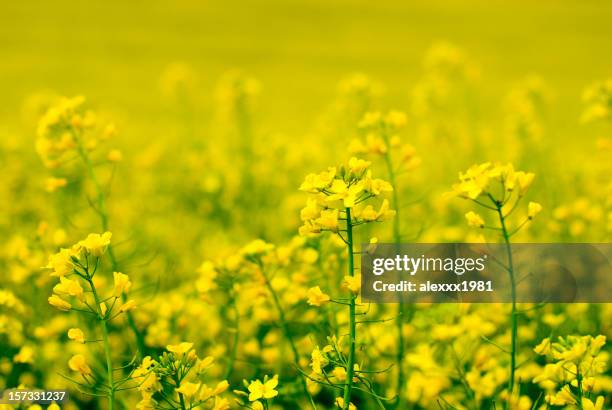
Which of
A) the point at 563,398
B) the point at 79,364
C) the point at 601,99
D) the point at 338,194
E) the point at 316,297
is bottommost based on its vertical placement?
the point at 563,398

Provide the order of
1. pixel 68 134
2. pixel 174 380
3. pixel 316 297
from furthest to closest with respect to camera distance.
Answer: pixel 68 134 → pixel 316 297 → pixel 174 380

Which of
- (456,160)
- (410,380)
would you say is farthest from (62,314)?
(456,160)

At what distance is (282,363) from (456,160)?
3.95 m

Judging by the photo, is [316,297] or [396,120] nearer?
[316,297]

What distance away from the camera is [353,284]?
2271mm

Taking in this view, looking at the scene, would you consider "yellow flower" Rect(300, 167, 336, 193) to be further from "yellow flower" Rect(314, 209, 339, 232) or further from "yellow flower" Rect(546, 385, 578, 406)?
"yellow flower" Rect(546, 385, 578, 406)

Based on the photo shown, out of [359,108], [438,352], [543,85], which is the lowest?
[438,352]

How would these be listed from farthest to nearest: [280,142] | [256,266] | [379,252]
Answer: [280,142] → [256,266] → [379,252]

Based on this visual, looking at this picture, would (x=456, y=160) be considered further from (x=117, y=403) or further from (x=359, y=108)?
(x=117, y=403)

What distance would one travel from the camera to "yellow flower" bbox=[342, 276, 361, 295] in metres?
2.26

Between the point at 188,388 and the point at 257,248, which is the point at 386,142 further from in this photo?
the point at 188,388

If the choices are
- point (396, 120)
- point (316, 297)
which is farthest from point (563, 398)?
point (396, 120)

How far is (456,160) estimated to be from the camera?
7.09 metres

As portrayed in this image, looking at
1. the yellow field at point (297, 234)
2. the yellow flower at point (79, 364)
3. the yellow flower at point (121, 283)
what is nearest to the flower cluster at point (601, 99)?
the yellow field at point (297, 234)
